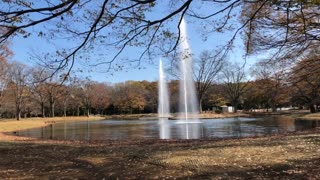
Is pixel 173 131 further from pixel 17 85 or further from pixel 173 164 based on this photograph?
pixel 17 85

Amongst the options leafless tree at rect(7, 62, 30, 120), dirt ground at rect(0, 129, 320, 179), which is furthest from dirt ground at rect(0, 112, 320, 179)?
leafless tree at rect(7, 62, 30, 120)

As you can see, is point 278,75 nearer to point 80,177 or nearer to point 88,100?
point 80,177

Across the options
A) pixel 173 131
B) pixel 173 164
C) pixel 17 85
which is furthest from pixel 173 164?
pixel 17 85

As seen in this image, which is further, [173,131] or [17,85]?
[17,85]

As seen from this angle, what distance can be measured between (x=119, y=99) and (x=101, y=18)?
285 feet

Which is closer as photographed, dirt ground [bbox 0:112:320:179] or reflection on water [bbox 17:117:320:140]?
dirt ground [bbox 0:112:320:179]

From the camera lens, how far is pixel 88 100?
92812 mm

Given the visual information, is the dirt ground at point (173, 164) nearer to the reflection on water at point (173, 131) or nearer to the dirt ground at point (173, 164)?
the dirt ground at point (173, 164)

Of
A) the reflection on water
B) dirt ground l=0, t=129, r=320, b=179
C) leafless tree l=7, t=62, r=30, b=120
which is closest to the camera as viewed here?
dirt ground l=0, t=129, r=320, b=179

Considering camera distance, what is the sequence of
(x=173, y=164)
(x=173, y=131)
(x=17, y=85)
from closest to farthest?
(x=173, y=164) < (x=173, y=131) < (x=17, y=85)

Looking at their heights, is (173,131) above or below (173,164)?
below

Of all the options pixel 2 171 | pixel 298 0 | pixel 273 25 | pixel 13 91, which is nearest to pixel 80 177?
pixel 2 171

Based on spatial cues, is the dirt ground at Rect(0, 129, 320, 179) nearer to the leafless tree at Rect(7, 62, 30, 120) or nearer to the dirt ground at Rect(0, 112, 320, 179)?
the dirt ground at Rect(0, 112, 320, 179)

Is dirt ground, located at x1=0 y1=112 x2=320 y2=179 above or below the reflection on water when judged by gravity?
above
